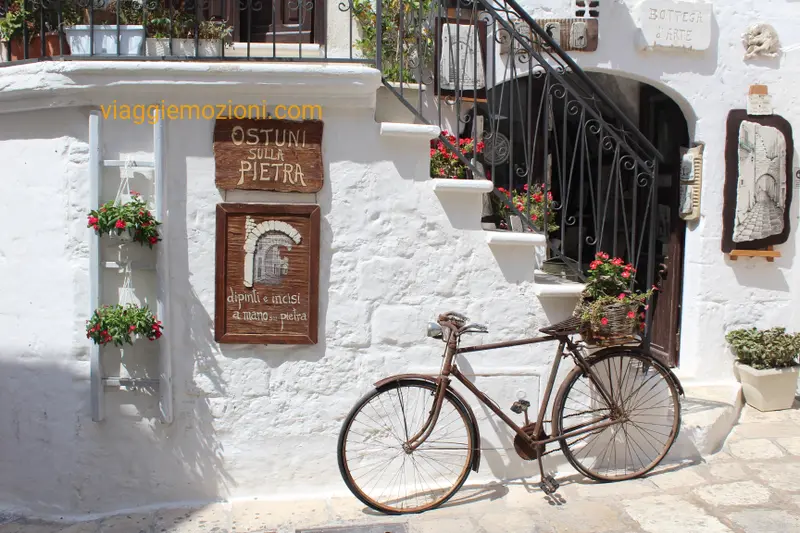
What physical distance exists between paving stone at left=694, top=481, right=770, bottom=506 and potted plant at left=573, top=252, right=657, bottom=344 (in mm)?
1014

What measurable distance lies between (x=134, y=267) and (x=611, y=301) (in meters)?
2.70

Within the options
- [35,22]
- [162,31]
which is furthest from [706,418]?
[35,22]

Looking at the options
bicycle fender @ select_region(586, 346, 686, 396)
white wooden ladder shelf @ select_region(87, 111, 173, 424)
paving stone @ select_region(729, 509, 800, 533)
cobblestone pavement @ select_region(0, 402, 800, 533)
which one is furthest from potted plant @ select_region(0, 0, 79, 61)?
paving stone @ select_region(729, 509, 800, 533)

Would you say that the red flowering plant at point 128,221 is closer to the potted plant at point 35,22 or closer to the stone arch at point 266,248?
the stone arch at point 266,248

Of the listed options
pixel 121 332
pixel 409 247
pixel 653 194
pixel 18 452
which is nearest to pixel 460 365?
pixel 409 247

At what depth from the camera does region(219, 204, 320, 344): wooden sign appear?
436 centimetres

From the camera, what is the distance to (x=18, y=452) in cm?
447

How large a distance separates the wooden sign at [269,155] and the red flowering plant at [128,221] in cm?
44

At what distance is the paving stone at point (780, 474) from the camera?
4539mm

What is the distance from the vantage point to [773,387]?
225 inches

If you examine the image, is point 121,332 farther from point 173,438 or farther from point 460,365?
point 460,365

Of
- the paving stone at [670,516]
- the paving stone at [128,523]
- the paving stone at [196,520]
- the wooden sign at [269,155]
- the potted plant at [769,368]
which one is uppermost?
the wooden sign at [269,155]

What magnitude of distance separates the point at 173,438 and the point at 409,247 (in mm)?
1760

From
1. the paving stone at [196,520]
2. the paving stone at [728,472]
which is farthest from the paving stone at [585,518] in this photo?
the paving stone at [196,520]
